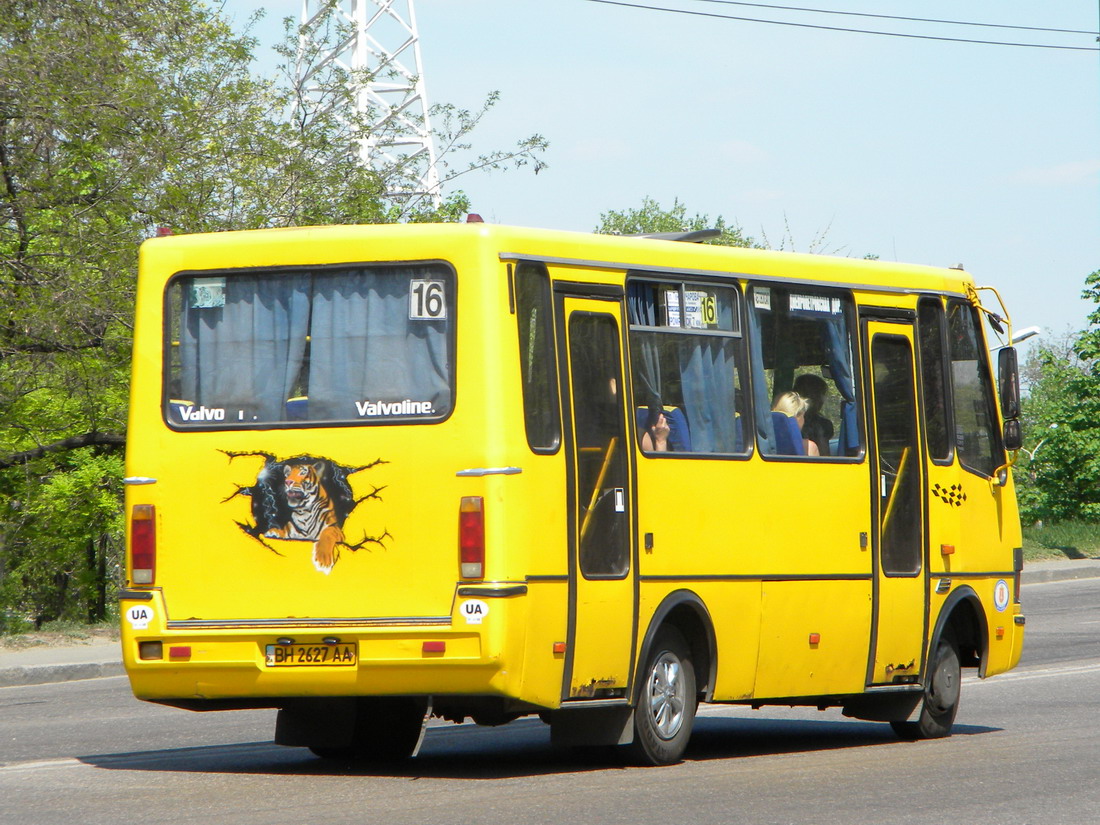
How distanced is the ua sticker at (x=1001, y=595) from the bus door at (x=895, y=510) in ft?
2.97

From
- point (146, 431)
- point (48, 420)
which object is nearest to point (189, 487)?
point (146, 431)

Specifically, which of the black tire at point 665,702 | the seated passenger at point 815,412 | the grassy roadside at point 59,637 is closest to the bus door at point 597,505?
the black tire at point 665,702

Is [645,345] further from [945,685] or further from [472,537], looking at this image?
[945,685]

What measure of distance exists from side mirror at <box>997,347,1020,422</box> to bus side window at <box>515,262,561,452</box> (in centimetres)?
423

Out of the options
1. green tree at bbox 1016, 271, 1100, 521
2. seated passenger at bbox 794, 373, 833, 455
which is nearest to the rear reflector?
seated passenger at bbox 794, 373, 833, 455

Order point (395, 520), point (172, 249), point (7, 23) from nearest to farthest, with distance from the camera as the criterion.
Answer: point (395, 520), point (172, 249), point (7, 23)

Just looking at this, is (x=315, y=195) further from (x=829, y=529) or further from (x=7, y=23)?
(x=829, y=529)

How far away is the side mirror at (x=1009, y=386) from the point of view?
39.3ft

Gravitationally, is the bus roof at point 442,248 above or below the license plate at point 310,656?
above

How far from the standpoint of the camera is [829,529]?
1073 cm

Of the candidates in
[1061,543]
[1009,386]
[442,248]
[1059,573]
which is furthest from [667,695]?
[1061,543]

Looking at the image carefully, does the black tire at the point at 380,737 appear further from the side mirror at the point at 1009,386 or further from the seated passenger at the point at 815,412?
the side mirror at the point at 1009,386

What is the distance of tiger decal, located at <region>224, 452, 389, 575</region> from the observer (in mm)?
8844

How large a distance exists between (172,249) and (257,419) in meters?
1.08
